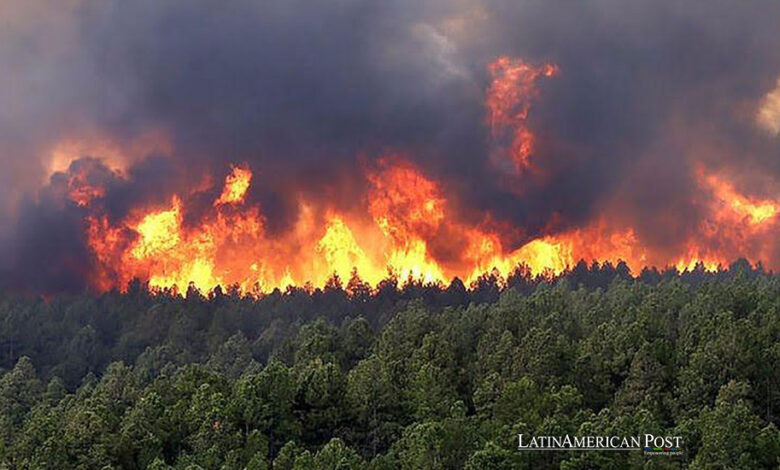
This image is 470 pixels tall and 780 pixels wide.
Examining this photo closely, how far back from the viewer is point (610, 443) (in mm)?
86375

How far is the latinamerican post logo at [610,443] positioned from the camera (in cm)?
8619

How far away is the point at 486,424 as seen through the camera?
96938 mm

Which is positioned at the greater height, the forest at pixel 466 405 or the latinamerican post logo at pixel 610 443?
the forest at pixel 466 405

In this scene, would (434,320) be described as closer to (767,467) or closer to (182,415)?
(182,415)

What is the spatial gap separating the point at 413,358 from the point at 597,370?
1013 inches

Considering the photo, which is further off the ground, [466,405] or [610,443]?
[466,405]

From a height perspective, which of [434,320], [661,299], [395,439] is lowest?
[395,439]

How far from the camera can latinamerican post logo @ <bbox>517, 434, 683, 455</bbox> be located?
3393 inches

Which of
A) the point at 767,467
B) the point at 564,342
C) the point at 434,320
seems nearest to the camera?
the point at 767,467

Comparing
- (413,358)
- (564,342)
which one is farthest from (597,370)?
(413,358)

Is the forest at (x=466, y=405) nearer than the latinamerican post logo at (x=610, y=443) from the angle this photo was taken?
No

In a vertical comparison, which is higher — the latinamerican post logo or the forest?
the forest

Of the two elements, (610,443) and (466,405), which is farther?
(466,405)

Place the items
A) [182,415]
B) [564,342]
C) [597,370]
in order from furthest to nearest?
[564,342]
[597,370]
[182,415]
